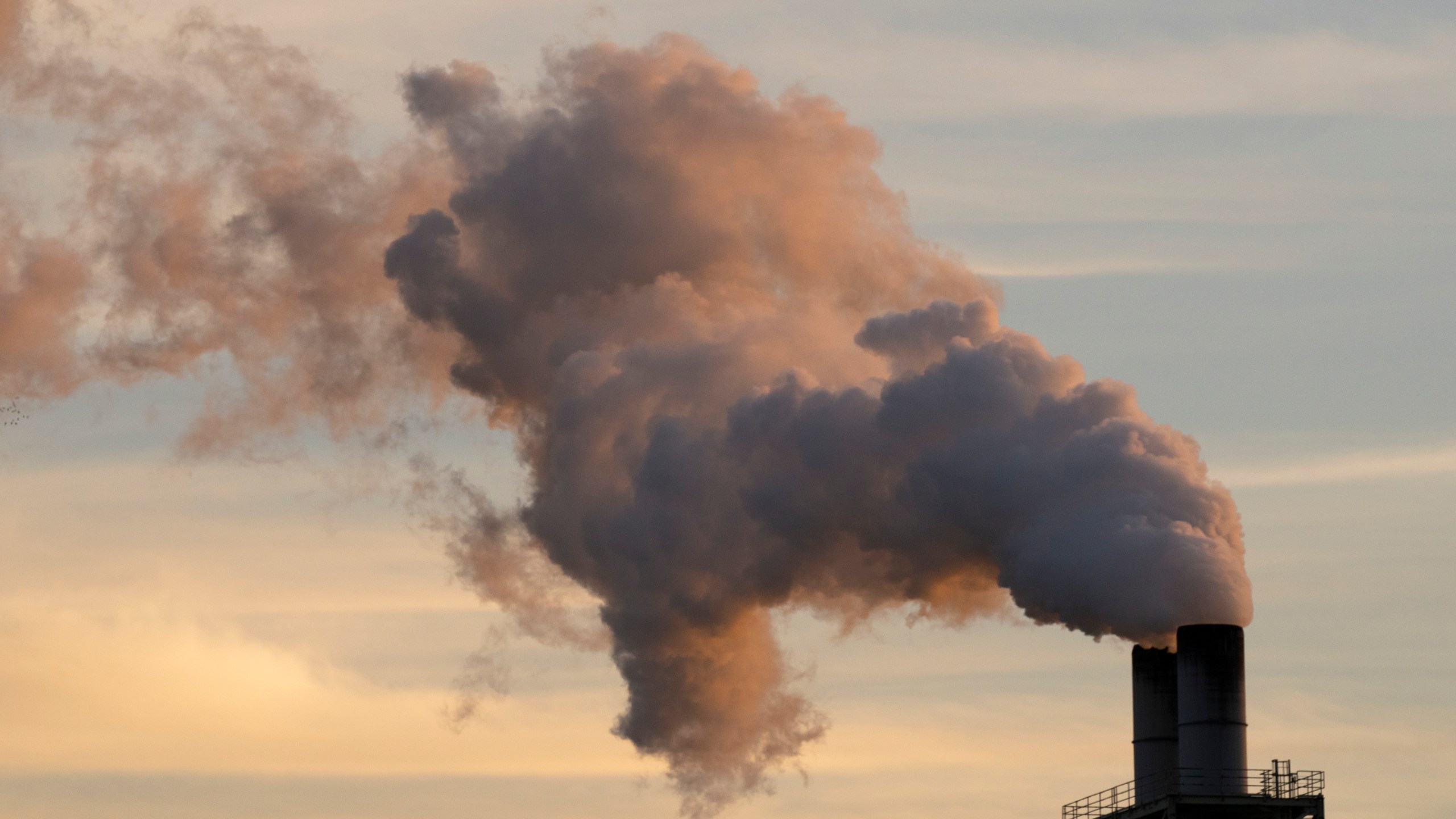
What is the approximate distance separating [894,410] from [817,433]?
3.20 meters

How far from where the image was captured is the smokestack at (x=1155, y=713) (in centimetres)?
9544

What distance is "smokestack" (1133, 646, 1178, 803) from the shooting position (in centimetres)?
9544

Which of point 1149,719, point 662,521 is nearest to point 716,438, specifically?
point 662,521

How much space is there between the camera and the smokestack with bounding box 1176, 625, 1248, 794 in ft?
299

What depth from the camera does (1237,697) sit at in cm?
9144

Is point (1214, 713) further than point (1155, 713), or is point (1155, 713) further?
point (1155, 713)

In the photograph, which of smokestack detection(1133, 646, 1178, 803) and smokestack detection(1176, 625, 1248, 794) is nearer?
smokestack detection(1176, 625, 1248, 794)

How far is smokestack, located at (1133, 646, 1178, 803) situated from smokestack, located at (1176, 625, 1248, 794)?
3.69 metres

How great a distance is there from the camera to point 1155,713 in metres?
95.9

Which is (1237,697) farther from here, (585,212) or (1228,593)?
(585,212)

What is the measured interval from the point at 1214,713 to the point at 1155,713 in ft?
16.0

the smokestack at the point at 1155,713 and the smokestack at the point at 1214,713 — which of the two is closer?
the smokestack at the point at 1214,713

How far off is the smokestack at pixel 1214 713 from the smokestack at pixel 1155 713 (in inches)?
145

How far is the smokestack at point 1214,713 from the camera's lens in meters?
91.1
